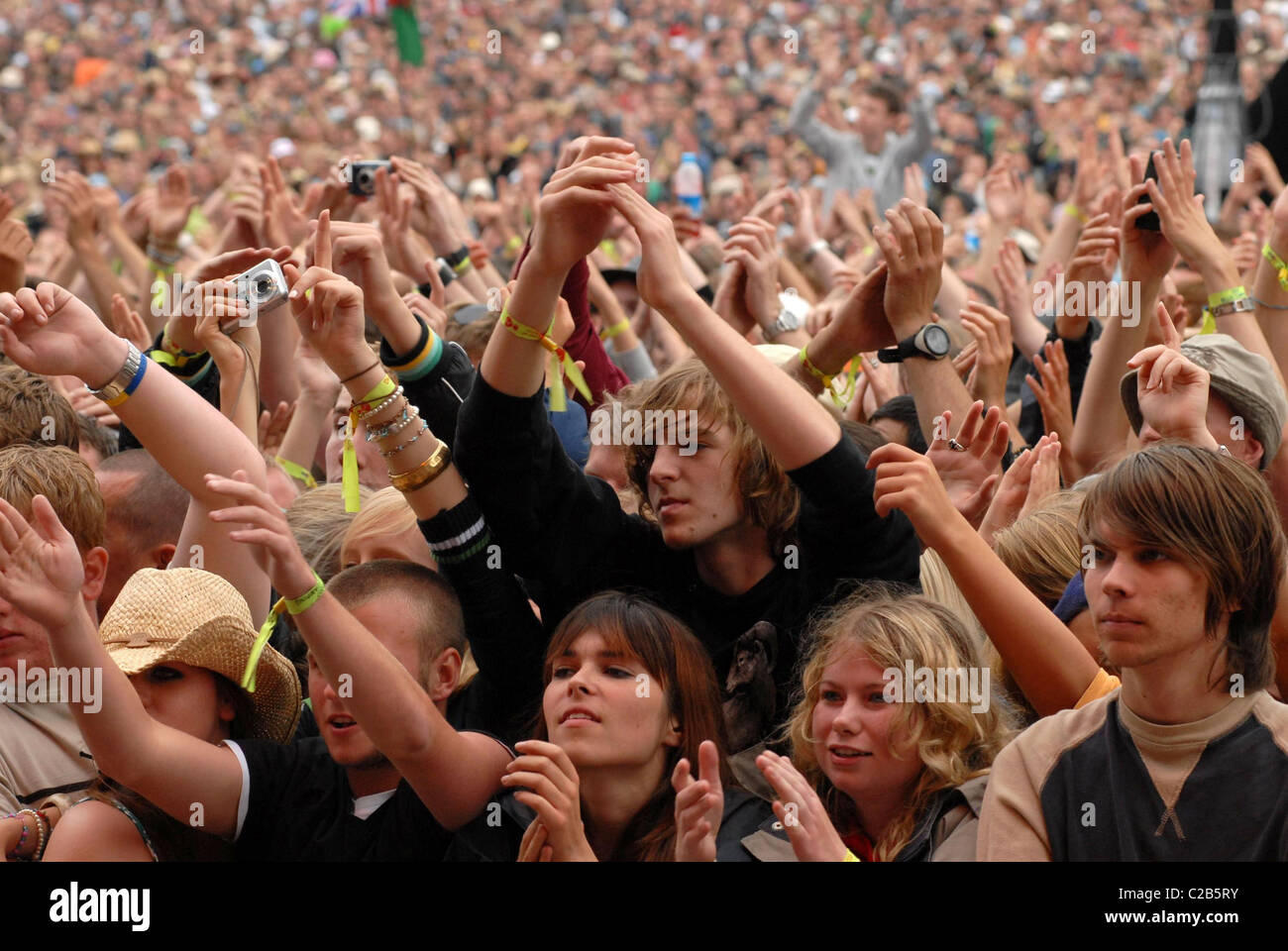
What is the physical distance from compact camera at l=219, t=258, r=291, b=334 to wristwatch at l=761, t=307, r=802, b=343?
67.6 inches

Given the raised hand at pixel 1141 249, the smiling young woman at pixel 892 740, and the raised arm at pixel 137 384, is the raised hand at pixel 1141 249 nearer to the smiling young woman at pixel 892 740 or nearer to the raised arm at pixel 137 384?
the smiling young woman at pixel 892 740

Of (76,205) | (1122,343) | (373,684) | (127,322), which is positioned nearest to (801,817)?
(373,684)

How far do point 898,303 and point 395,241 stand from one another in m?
2.37

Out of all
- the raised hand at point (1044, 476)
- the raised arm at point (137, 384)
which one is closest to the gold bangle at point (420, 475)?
the raised arm at point (137, 384)

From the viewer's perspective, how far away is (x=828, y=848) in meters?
2.24

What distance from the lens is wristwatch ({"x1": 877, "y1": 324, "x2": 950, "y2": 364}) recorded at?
3254 millimetres

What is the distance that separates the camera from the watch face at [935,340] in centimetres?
326

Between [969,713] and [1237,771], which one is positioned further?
[969,713]

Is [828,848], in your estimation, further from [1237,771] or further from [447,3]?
[447,3]

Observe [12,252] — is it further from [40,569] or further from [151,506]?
[40,569]

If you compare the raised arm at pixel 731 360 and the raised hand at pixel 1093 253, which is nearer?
the raised arm at pixel 731 360

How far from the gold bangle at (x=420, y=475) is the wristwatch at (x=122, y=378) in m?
0.47

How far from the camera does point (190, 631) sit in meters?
2.72
